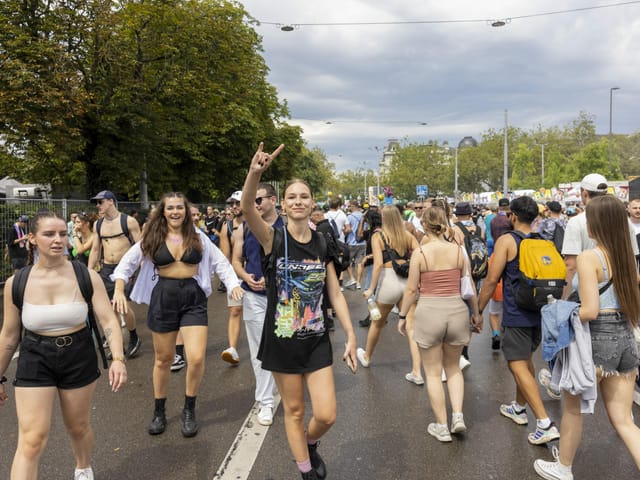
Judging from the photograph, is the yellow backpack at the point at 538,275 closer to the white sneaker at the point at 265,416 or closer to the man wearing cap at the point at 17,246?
the white sneaker at the point at 265,416

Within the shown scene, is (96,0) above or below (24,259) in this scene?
above

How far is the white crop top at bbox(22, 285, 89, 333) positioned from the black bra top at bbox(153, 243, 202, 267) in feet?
3.99

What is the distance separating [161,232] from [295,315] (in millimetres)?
1774

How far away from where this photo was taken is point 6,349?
115 inches

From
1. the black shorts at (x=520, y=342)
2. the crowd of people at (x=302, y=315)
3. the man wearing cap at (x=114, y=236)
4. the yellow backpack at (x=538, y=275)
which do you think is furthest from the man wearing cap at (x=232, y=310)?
the yellow backpack at (x=538, y=275)

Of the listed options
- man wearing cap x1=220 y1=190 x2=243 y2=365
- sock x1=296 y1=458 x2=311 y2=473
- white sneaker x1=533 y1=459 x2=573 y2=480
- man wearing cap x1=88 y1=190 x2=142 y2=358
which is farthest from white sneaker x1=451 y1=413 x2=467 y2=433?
man wearing cap x1=88 y1=190 x2=142 y2=358

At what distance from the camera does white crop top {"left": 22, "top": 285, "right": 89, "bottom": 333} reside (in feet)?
9.45

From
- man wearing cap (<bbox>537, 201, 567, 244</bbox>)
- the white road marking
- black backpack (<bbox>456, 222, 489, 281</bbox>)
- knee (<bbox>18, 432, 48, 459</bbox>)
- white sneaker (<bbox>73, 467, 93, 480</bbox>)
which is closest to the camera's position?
knee (<bbox>18, 432, 48, 459</bbox>)

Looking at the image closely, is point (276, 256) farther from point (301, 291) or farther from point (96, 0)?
point (96, 0)

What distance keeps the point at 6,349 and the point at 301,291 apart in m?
1.71

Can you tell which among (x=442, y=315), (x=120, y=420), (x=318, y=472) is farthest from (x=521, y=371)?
(x=120, y=420)

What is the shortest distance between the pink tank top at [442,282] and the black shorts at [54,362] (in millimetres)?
2481

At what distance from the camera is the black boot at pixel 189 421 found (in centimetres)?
401

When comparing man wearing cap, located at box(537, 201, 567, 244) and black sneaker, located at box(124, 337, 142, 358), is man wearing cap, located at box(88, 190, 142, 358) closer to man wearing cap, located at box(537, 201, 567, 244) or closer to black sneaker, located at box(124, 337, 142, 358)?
black sneaker, located at box(124, 337, 142, 358)
